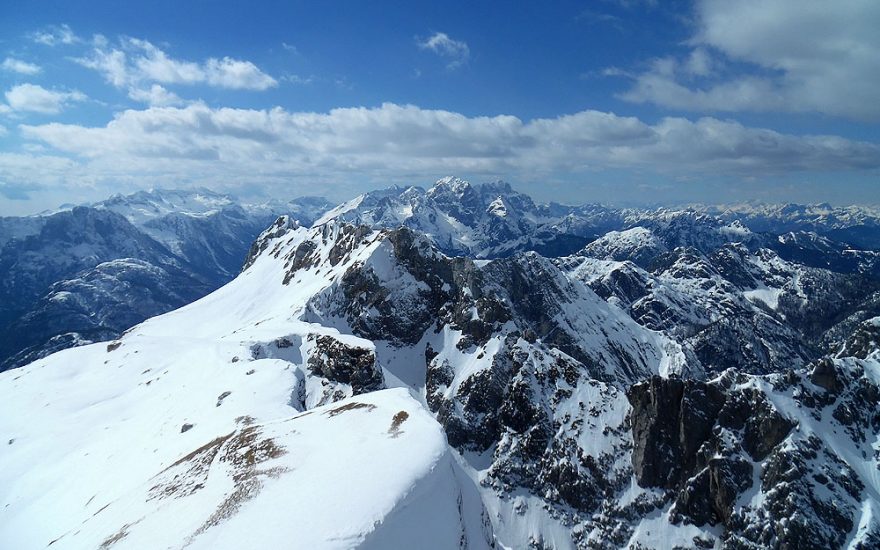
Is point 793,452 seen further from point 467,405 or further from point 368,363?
point 368,363

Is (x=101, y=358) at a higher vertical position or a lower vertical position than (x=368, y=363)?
lower

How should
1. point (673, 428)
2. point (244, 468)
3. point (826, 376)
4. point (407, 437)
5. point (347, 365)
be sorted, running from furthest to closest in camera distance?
point (826, 376)
point (673, 428)
point (347, 365)
point (407, 437)
point (244, 468)

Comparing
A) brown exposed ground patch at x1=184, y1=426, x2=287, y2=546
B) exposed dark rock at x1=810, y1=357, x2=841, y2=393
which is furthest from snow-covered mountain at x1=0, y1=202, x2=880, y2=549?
exposed dark rock at x1=810, y1=357, x2=841, y2=393

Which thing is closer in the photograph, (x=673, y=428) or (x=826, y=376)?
(x=673, y=428)

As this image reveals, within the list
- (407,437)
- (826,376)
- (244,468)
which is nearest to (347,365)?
(244,468)

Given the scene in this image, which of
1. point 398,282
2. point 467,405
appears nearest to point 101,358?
point 398,282

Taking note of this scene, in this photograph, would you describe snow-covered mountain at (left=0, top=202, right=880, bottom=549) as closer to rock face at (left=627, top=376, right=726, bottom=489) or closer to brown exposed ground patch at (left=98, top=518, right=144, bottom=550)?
brown exposed ground patch at (left=98, top=518, right=144, bottom=550)

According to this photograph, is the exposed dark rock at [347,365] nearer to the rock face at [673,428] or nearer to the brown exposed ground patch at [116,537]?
the brown exposed ground patch at [116,537]

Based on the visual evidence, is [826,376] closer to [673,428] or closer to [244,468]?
[673,428]
